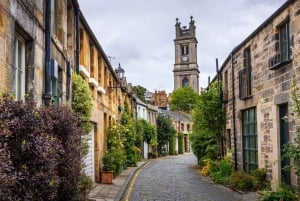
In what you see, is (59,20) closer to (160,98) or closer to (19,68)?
(19,68)

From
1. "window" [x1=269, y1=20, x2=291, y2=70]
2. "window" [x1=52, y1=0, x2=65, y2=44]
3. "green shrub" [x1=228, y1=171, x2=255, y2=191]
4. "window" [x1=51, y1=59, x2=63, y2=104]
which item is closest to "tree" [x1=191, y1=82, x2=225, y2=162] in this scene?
"green shrub" [x1=228, y1=171, x2=255, y2=191]

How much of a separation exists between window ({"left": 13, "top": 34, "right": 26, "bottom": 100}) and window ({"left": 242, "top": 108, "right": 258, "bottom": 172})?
1137cm

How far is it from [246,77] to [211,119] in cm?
748

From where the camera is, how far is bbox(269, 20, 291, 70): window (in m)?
13.3

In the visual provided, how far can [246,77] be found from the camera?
18000 mm

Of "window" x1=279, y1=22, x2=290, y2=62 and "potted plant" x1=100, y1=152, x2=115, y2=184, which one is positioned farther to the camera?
"potted plant" x1=100, y1=152, x2=115, y2=184

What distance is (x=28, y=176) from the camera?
5262mm

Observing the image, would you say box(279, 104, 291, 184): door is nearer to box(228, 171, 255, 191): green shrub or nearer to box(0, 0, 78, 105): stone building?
box(228, 171, 255, 191): green shrub

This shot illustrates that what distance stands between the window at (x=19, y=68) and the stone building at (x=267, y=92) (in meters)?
7.14

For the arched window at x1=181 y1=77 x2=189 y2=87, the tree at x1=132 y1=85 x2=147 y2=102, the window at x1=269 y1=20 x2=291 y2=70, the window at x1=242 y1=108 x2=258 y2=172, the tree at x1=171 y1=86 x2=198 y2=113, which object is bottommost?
the window at x1=242 y1=108 x2=258 y2=172

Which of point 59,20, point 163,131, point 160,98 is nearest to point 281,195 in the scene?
point 59,20

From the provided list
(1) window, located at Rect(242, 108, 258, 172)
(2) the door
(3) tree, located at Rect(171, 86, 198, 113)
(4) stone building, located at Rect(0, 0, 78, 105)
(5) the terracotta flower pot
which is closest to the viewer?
(4) stone building, located at Rect(0, 0, 78, 105)

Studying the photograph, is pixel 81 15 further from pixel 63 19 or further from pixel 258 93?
pixel 258 93

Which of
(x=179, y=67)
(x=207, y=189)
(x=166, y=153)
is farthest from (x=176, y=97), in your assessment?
(x=207, y=189)
